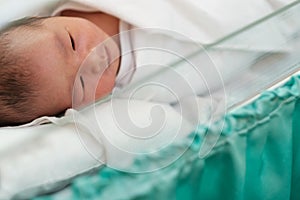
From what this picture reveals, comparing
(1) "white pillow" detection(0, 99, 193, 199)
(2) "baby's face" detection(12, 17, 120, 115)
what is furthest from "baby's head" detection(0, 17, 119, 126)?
(1) "white pillow" detection(0, 99, 193, 199)

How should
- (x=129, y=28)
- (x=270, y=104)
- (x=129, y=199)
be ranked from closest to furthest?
(x=129, y=199)
(x=270, y=104)
(x=129, y=28)

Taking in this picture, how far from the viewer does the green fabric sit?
0.58 metres

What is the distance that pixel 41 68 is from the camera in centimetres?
81

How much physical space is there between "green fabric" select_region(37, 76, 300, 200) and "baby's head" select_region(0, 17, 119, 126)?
0.19 meters

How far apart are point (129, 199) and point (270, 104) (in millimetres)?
246

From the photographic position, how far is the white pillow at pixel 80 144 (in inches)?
23.4

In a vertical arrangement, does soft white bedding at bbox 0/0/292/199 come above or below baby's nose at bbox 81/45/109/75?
below

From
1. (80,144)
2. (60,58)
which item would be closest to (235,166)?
(80,144)

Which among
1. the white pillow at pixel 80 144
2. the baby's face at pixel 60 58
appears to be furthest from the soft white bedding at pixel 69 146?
the baby's face at pixel 60 58

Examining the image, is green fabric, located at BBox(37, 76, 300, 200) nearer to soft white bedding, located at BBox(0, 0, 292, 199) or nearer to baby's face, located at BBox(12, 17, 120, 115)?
soft white bedding, located at BBox(0, 0, 292, 199)

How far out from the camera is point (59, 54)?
84 cm

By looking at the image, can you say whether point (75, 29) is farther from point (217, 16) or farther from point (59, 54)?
point (217, 16)

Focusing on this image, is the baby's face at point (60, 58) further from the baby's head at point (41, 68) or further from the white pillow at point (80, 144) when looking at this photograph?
the white pillow at point (80, 144)

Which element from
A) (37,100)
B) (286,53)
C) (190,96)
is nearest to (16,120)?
(37,100)
